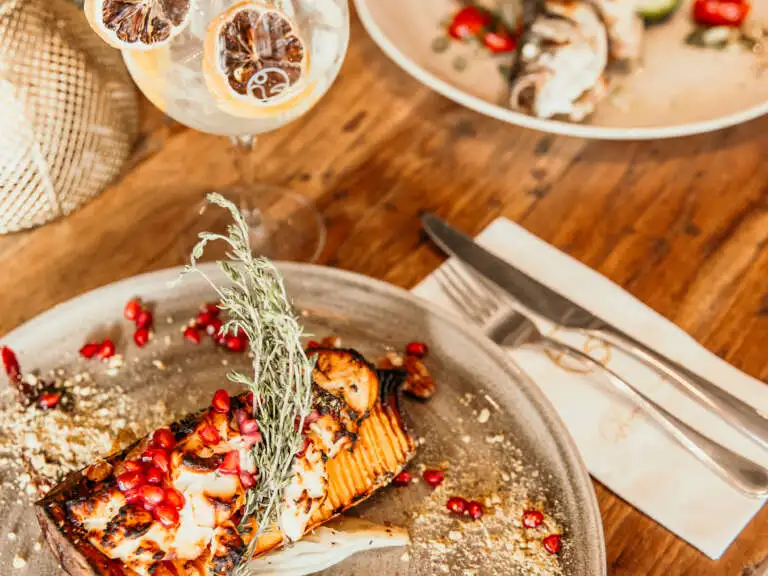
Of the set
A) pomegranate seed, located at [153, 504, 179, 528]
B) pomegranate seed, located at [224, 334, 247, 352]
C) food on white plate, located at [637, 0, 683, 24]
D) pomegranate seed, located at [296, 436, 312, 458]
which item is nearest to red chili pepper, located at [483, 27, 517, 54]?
food on white plate, located at [637, 0, 683, 24]

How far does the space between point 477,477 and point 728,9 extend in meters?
1.74

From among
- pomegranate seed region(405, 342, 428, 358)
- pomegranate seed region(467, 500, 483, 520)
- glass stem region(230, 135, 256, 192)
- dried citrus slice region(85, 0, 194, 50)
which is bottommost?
pomegranate seed region(467, 500, 483, 520)

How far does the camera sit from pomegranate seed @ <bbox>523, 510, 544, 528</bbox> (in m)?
1.56

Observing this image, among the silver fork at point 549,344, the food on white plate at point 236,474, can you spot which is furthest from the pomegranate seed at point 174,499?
the silver fork at point 549,344

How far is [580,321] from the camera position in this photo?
1.91 metres

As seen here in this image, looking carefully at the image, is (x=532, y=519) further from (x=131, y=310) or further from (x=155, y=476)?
(x=131, y=310)

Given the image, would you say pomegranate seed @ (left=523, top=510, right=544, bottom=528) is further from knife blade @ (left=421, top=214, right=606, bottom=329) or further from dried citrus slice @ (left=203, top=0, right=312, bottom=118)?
dried citrus slice @ (left=203, top=0, right=312, bottom=118)

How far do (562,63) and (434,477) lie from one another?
4.11ft

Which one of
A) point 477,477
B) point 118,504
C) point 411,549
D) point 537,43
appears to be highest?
point 537,43

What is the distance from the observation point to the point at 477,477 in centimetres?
164

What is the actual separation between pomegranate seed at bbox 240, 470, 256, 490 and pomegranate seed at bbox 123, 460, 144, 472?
18 cm

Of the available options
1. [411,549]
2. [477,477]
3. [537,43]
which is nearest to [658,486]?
[477,477]

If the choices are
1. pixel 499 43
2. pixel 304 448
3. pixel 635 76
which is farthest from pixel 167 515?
pixel 635 76

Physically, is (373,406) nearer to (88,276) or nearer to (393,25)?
(88,276)
